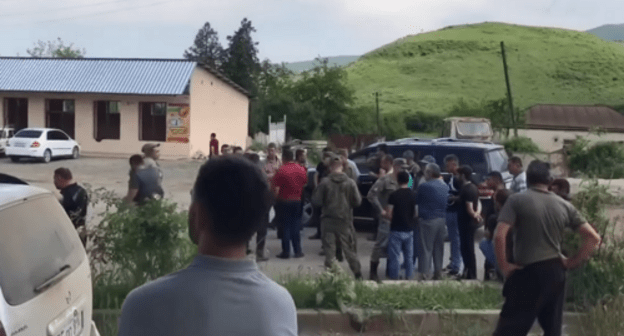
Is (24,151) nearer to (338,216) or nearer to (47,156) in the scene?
(47,156)

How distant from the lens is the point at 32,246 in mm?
4184

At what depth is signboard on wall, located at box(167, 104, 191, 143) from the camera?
4122 cm

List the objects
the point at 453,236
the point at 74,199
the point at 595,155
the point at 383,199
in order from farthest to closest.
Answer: the point at 595,155
the point at 383,199
the point at 453,236
the point at 74,199

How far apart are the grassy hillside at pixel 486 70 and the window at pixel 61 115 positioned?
59.3 meters

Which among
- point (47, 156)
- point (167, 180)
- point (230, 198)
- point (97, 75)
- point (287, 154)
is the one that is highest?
point (97, 75)

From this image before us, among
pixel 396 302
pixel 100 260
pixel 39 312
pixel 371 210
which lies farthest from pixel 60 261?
pixel 371 210

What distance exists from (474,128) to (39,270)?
100ft

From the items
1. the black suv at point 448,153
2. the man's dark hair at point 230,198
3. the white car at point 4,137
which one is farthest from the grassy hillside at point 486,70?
the man's dark hair at point 230,198

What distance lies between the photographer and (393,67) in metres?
135

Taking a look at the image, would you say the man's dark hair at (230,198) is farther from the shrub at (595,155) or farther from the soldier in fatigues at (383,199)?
the shrub at (595,155)

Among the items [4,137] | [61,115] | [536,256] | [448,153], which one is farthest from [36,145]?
[536,256]

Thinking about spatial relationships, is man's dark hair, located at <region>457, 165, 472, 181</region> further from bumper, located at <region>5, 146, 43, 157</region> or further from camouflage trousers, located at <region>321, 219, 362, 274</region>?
bumper, located at <region>5, 146, 43, 157</region>

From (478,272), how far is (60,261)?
329 inches

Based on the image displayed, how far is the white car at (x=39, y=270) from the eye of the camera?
3848mm
